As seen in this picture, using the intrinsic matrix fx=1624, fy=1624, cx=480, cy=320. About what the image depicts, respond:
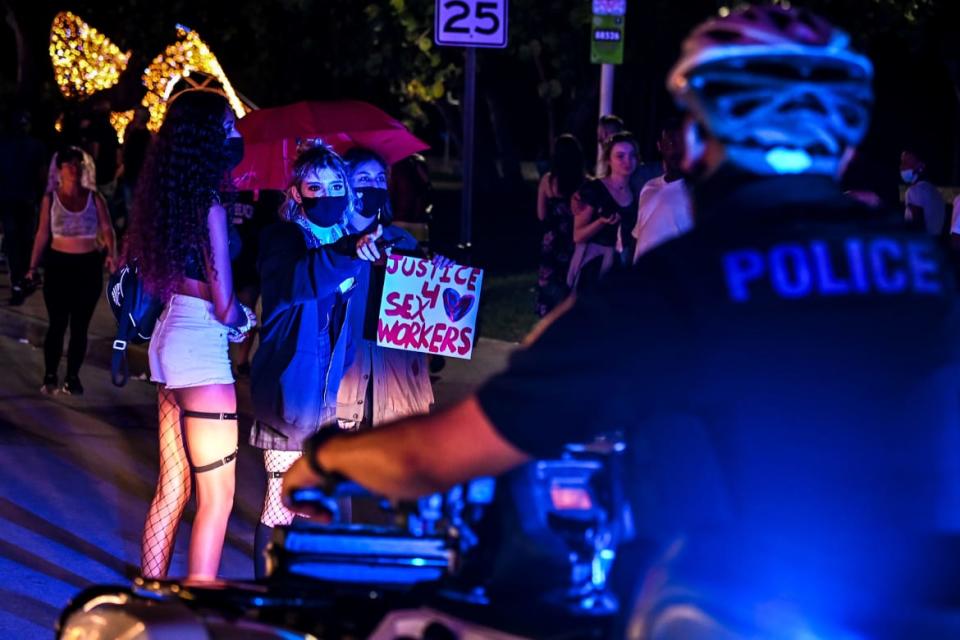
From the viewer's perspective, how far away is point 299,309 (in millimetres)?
6117

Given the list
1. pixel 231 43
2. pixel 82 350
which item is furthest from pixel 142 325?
pixel 231 43

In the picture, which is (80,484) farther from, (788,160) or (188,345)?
(788,160)

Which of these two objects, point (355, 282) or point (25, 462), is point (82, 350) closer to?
point (25, 462)

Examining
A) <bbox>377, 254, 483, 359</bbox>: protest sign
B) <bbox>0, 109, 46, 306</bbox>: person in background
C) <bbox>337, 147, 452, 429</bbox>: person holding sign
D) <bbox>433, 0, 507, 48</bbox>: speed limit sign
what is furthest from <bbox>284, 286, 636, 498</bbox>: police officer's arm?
<bbox>0, 109, 46, 306</bbox>: person in background

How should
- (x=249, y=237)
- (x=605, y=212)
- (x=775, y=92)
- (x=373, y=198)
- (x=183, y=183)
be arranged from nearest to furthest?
(x=775, y=92) < (x=183, y=183) < (x=373, y=198) < (x=605, y=212) < (x=249, y=237)

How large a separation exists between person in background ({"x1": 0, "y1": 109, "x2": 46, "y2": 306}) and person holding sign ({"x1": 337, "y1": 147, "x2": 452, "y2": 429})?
988 centimetres

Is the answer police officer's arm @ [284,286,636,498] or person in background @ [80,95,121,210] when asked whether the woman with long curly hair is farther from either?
person in background @ [80,95,121,210]

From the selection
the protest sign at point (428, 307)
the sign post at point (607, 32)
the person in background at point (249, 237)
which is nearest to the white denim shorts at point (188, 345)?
the protest sign at point (428, 307)

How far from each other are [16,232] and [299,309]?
1096 cm

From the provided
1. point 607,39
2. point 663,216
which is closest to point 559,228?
point 607,39

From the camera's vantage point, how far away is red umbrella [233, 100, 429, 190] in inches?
394

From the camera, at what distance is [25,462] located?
9109 millimetres

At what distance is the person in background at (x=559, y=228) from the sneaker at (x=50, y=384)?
349cm

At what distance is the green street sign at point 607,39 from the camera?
1435cm
